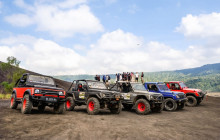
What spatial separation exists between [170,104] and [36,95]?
8.92 m

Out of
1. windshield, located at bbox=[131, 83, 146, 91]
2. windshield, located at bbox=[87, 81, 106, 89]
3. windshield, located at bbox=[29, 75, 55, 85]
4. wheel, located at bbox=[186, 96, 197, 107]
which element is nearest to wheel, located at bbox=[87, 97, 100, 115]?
windshield, located at bbox=[87, 81, 106, 89]

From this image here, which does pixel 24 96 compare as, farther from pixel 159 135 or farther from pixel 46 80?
pixel 159 135

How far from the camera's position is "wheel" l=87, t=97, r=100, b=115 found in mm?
8805

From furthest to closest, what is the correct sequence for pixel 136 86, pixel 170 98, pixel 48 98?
pixel 170 98
pixel 136 86
pixel 48 98

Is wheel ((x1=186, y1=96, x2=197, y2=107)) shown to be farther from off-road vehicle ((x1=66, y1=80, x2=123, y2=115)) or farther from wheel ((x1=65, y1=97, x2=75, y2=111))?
wheel ((x1=65, y1=97, x2=75, y2=111))

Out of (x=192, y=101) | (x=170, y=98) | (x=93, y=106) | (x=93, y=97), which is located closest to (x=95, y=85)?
(x=93, y=97)

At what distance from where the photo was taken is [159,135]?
5406 mm

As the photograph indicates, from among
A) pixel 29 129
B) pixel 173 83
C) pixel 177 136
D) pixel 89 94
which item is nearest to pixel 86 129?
pixel 29 129

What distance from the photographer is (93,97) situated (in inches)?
366

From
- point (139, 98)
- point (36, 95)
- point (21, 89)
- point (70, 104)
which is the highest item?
point (21, 89)

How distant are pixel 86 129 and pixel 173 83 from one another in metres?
11.4

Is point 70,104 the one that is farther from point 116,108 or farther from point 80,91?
point 116,108

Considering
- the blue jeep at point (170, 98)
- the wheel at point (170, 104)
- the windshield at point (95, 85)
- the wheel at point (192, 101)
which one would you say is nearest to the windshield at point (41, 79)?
the windshield at point (95, 85)

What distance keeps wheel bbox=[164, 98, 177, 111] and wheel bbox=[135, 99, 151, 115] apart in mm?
2875
